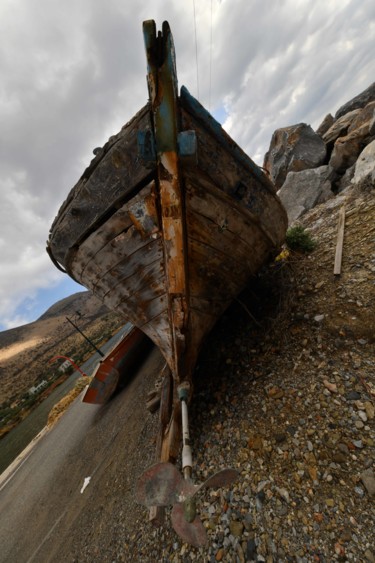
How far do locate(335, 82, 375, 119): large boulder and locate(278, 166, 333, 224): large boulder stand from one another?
9.12m

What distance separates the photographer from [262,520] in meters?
1.74

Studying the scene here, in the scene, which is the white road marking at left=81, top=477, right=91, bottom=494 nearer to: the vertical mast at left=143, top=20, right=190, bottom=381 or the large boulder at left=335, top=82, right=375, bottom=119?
the vertical mast at left=143, top=20, right=190, bottom=381

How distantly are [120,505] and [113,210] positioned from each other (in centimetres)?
365

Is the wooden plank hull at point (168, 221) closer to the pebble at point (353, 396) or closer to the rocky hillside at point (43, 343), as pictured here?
the pebble at point (353, 396)

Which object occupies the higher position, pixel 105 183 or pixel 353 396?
pixel 105 183

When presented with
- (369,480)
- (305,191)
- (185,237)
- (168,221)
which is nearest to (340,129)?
(305,191)

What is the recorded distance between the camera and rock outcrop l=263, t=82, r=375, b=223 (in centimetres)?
724

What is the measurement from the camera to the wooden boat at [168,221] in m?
1.91

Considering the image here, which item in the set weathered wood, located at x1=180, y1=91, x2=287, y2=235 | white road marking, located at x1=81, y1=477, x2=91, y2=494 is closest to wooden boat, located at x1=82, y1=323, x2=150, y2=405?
white road marking, located at x1=81, y1=477, x2=91, y2=494

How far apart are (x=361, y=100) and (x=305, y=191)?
10.8m

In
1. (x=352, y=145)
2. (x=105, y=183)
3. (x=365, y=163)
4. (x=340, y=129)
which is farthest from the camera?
(x=340, y=129)

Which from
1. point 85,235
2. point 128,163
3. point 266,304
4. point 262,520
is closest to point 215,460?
point 262,520

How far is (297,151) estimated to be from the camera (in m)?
9.97

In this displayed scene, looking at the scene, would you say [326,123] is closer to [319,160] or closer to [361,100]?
[361,100]
